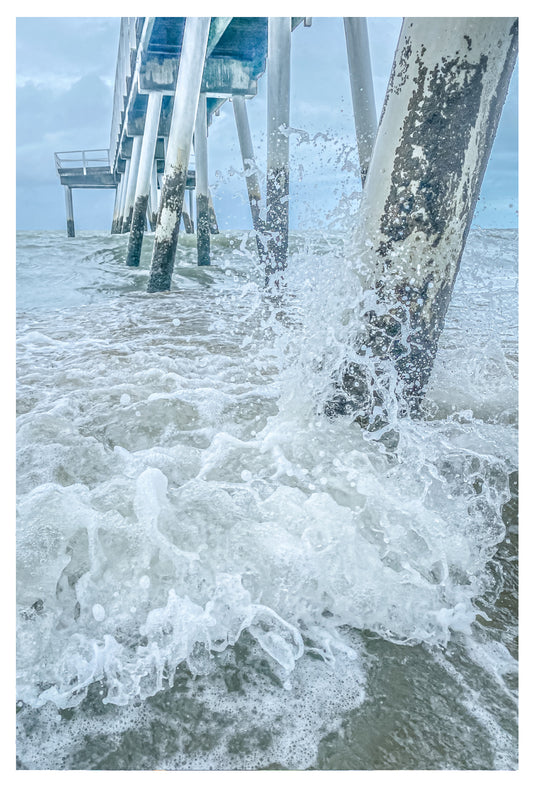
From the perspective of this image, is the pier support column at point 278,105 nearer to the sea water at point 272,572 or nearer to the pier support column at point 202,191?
the pier support column at point 202,191

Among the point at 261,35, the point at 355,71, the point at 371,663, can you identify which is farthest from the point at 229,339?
the point at 261,35

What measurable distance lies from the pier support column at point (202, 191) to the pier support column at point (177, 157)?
3.24 metres

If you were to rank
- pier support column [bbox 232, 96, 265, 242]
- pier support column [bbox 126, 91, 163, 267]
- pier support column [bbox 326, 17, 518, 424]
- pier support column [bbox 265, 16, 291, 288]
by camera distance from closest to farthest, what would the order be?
1. pier support column [bbox 326, 17, 518, 424]
2. pier support column [bbox 265, 16, 291, 288]
3. pier support column [bbox 126, 91, 163, 267]
4. pier support column [bbox 232, 96, 265, 242]

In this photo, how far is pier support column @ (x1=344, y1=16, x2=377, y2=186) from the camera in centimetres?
627

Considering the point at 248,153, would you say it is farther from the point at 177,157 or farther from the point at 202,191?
the point at 177,157

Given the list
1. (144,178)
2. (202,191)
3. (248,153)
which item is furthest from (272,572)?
(248,153)

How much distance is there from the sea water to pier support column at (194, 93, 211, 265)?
7.10m

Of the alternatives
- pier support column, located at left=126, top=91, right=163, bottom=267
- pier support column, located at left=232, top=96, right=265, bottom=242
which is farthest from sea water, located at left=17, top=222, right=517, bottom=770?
pier support column, located at left=232, top=96, right=265, bottom=242

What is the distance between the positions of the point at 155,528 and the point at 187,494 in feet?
0.61

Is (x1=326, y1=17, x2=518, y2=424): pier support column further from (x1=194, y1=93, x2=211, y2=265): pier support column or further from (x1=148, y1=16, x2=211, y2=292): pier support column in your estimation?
(x1=194, y1=93, x2=211, y2=265): pier support column

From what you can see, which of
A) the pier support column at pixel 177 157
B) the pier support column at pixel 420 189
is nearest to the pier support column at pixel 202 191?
the pier support column at pixel 177 157

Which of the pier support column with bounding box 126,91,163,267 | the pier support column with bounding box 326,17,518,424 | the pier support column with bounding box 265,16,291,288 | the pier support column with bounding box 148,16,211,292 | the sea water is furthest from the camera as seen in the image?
the pier support column with bounding box 126,91,163,267

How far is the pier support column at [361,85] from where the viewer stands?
6266 millimetres
